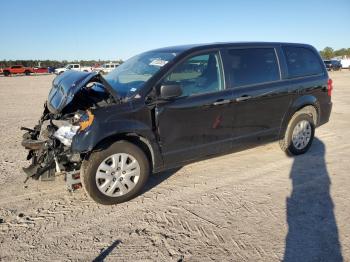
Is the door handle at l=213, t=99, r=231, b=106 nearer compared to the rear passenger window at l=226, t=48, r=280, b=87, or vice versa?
the door handle at l=213, t=99, r=231, b=106

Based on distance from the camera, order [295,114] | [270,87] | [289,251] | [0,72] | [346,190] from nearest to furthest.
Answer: [289,251]
[346,190]
[270,87]
[295,114]
[0,72]

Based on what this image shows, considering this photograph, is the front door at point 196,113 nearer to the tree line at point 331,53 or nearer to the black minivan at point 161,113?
the black minivan at point 161,113

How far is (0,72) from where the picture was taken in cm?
4638

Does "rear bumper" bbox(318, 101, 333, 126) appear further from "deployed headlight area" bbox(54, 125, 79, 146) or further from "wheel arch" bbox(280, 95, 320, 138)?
"deployed headlight area" bbox(54, 125, 79, 146)

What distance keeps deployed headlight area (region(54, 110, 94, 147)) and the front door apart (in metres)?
0.83

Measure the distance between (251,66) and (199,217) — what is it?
245 cm

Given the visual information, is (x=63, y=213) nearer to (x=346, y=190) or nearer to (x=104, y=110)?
(x=104, y=110)

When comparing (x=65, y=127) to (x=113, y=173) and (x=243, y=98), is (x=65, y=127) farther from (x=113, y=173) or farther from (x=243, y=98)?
(x=243, y=98)

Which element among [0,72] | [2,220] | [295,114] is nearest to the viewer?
[2,220]

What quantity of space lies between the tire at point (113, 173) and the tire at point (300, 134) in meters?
2.68

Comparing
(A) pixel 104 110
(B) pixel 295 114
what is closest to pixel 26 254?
(A) pixel 104 110

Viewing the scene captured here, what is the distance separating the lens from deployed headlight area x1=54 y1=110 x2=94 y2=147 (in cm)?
355

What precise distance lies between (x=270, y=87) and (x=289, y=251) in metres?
2.70

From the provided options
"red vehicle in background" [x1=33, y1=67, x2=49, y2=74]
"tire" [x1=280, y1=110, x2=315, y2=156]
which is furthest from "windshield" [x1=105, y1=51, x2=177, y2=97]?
"red vehicle in background" [x1=33, y1=67, x2=49, y2=74]
